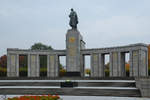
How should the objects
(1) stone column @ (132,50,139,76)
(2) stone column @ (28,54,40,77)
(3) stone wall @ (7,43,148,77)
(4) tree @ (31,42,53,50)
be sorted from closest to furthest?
(1) stone column @ (132,50,139,76) < (3) stone wall @ (7,43,148,77) < (2) stone column @ (28,54,40,77) < (4) tree @ (31,42,53,50)

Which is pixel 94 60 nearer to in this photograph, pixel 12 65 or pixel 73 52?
pixel 73 52

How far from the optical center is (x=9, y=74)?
36344 mm

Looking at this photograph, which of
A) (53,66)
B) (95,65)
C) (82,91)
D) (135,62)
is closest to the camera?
(82,91)

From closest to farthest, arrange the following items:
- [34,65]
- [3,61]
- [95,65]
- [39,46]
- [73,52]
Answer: [95,65], [73,52], [34,65], [39,46], [3,61]

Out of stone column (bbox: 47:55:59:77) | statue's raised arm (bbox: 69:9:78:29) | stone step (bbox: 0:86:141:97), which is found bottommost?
stone step (bbox: 0:86:141:97)

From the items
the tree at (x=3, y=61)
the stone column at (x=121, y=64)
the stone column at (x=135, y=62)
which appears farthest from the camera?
the tree at (x=3, y=61)

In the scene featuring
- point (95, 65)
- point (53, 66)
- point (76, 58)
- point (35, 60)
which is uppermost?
point (76, 58)

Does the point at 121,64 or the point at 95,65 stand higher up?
the point at 121,64

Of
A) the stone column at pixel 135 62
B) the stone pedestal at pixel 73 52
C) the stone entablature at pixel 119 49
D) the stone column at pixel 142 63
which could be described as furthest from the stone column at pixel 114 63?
the stone pedestal at pixel 73 52

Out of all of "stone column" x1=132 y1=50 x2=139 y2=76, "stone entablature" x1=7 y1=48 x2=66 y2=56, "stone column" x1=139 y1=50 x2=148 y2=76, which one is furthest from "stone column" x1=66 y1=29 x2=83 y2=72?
"stone column" x1=139 y1=50 x2=148 y2=76

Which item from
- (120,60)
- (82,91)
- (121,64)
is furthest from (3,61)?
(82,91)

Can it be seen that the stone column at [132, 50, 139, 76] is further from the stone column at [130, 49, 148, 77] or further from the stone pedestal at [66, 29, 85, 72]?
the stone pedestal at [66, 29, 85, 72]

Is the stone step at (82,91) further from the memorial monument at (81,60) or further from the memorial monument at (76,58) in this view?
the memorial monument at (76,58)

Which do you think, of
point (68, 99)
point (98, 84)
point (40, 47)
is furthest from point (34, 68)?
point (40, 47)
